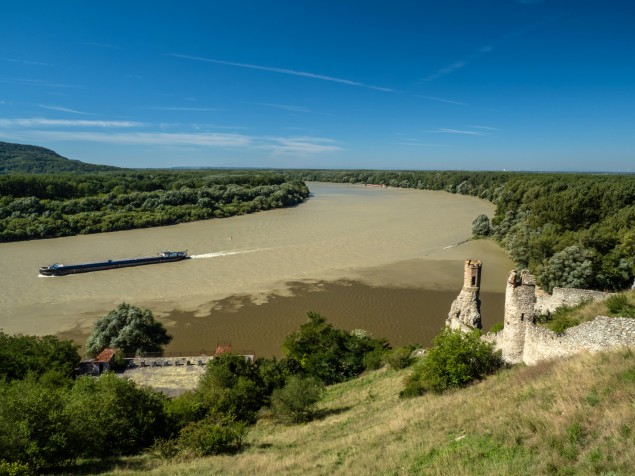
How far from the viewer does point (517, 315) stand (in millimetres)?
14234

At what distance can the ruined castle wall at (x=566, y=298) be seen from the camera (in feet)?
56.9

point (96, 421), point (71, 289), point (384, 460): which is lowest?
point (71, 289)

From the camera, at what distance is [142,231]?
64125 millimetres

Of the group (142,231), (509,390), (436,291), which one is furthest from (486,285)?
(142,231)

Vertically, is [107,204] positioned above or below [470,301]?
below

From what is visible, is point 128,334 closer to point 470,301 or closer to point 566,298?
point 470,301

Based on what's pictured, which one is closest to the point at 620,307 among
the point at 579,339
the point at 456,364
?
the point at 579,339

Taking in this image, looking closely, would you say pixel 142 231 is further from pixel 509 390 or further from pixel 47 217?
pixel 509 390

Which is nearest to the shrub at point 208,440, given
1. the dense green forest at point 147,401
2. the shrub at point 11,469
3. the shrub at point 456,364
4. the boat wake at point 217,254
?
the dense green forest at point 147,401

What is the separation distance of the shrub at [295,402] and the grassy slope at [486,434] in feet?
2.96

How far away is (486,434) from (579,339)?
553cm

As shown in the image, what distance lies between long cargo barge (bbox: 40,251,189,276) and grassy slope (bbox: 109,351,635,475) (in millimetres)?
32688

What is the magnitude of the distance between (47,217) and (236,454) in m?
64.7

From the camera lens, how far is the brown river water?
2680 centimetres
